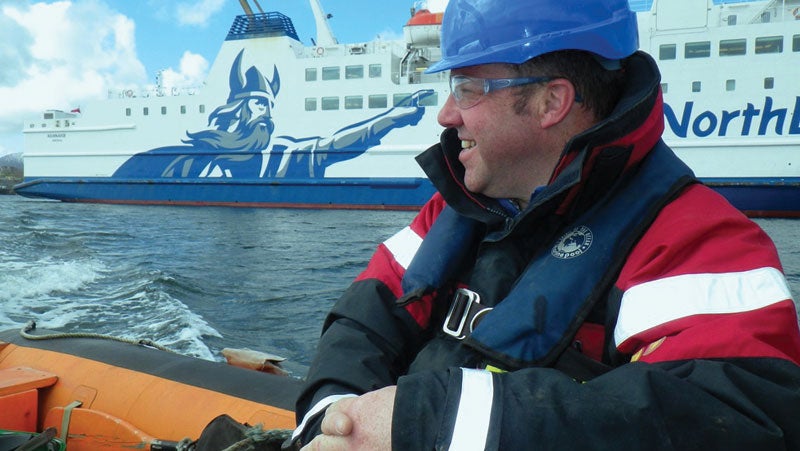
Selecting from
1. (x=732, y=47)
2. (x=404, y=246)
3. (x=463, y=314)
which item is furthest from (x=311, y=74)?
(x=463, y=314)

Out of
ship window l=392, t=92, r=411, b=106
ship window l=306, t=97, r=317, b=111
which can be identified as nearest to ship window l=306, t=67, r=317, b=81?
ship window l=306, t=97, r=317, b=111

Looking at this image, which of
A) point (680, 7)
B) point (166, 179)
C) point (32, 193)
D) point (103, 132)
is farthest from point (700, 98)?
point (32, 193)

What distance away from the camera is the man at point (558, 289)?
2.19 ft

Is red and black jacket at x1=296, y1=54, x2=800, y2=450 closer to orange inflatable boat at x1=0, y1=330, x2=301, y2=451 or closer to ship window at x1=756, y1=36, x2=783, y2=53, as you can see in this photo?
orange inflatable boat at x1=0, y1=330, x2=301, y2=451

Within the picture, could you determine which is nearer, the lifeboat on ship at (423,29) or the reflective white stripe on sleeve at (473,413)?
the reflective white stripe on sleeve at (473,413)

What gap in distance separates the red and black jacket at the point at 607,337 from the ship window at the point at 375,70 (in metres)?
16.3

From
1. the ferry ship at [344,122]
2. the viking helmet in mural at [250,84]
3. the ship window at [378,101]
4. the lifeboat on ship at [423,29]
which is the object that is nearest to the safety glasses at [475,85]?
the ferry ship at [344,122]

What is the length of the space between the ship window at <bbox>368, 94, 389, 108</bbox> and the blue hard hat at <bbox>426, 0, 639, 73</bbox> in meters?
15.8

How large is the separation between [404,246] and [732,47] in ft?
50.2

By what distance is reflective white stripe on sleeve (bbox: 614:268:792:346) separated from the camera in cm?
74

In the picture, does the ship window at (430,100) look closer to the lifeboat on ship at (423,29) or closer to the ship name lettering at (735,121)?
the lifeboat on ship at (423,29)

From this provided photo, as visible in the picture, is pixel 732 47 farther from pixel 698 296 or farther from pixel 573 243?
pixel 698 296

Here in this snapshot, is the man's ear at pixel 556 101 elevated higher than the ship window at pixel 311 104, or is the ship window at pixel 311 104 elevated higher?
the ship window at pixel 311 104

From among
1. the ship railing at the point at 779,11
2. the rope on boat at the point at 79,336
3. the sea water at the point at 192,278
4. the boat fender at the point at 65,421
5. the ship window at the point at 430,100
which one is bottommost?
the sea water at the point at 192,278
